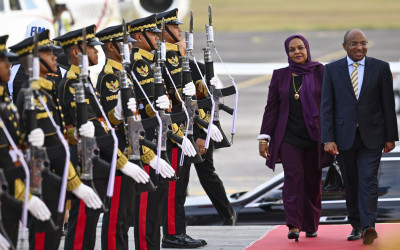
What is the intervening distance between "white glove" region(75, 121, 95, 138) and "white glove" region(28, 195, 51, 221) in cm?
72

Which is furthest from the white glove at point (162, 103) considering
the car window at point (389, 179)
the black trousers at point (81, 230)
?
the car window at point (389, 179)

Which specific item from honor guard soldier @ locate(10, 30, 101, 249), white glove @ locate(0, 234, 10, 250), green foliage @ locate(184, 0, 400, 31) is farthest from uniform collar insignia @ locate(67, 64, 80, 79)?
green foliage @ locate(184, 0, 400, 31)

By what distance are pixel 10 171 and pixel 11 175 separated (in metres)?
0.03

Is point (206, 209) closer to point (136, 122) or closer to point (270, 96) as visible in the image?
point (270, 96)

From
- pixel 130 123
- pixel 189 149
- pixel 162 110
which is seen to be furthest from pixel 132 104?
pixel 189 149

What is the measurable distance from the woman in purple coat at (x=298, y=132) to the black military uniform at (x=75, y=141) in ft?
7.26

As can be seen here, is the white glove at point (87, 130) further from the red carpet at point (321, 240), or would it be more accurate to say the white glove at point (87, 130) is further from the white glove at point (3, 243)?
the red carpet at point (321, 240)

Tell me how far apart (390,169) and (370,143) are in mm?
1758

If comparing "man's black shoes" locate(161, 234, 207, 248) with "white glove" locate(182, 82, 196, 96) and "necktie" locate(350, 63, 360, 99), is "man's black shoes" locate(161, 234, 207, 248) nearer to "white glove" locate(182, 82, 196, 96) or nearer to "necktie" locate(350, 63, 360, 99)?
"white glove" locate(182, 82, 196, 96)

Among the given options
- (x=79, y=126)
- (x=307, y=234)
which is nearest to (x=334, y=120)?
(x=307, y=234)

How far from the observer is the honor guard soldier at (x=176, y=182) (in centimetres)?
922

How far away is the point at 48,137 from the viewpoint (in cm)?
696

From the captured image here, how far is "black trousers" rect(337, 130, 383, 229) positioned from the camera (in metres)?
8.91

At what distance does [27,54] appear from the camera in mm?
7074
